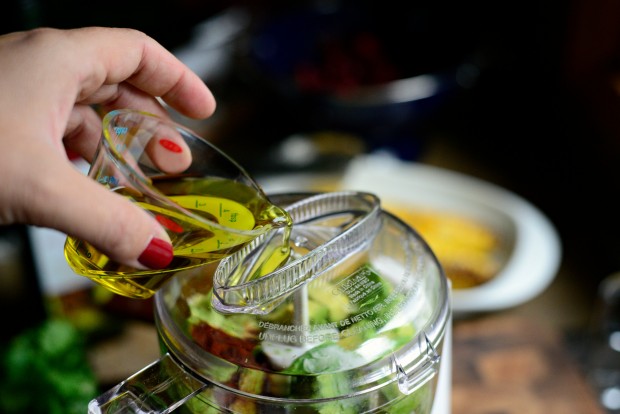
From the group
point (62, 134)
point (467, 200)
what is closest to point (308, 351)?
point (62, 134)

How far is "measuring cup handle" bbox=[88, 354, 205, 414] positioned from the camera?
21.6 inches

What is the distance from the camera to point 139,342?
3.14 ft

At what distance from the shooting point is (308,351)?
1.82 ft

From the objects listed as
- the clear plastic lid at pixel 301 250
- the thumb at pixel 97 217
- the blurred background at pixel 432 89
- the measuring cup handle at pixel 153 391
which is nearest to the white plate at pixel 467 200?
the blurred background at pixel 432 89

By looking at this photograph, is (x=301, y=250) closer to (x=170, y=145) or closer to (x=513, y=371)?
(x=170, y=145)

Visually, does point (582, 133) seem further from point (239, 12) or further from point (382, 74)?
point (239, 12)

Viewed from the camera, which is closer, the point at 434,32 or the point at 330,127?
the point at 330,127

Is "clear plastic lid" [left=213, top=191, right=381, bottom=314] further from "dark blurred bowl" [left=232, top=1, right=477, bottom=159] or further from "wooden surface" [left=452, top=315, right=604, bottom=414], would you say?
"dark blurred bowl" [left=232, top=1, right=477, bottom=159]

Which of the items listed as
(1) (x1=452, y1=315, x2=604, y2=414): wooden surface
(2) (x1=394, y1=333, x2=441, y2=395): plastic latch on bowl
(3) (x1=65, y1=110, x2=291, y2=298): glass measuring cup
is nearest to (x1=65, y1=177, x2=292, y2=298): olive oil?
(3) (x1=65, y1=110, x2=291, y2=298): glass measuring cup

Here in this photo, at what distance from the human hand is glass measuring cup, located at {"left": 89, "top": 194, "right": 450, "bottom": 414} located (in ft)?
0.39

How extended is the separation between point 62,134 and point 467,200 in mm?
875

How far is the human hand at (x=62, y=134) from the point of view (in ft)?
1.40

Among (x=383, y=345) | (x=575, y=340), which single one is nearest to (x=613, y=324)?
(x=575, y=340)

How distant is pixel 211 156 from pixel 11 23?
40cm
